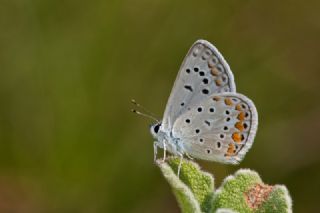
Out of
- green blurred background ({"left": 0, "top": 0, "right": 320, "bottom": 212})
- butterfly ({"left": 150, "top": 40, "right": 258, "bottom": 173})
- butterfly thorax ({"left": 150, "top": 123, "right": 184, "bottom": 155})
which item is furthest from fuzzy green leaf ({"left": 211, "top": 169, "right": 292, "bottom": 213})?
green blurred background ({"left": 0, "top": 0, "right": 320, "bottom": 212})

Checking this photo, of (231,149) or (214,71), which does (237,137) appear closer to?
(231,149)

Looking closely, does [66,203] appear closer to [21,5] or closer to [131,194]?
[131,194]

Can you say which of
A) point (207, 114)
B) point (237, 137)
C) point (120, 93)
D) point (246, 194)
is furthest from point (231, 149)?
point (120, 93)

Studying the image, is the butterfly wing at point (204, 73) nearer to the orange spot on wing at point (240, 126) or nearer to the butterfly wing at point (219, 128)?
the butterfly wing at point (219, 128)

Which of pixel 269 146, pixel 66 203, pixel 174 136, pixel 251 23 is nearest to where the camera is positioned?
pixel 174 136

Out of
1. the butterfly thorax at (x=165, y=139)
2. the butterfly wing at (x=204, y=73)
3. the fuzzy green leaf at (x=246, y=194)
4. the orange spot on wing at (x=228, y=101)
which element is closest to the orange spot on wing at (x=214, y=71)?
the butterfly wing at (x=204, y=73)

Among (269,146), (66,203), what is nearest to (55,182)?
(66,203)
